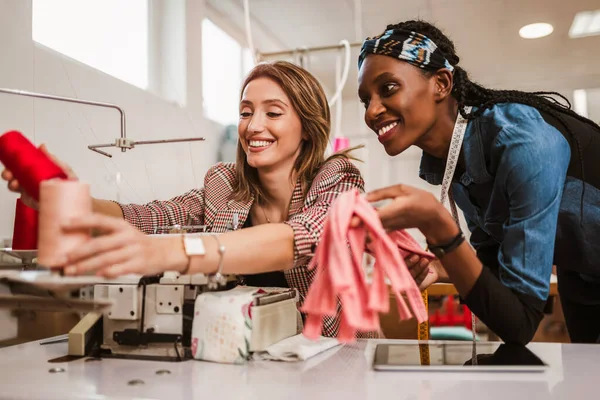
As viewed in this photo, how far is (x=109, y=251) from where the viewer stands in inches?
23.6

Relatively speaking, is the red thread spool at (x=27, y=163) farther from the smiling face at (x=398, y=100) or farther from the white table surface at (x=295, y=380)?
the smiling face at (x=398, y=100)

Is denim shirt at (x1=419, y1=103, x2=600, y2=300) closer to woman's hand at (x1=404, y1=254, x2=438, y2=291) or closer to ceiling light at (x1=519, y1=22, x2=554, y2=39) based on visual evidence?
woman's hand at (x1=404, y1=254, x2=438, y2=291)

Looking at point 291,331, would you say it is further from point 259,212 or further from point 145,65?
point 145,65

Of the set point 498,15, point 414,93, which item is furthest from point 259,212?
point 498,15

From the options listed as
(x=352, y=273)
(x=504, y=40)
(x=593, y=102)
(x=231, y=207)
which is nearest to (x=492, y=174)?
(x=352, y=273)

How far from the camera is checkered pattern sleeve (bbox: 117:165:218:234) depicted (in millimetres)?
1239

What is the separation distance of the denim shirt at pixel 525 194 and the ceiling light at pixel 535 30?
1.74 m

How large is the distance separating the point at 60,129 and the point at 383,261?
0.84 m

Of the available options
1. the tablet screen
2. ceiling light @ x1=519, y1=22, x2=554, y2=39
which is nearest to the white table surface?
the tablet screen

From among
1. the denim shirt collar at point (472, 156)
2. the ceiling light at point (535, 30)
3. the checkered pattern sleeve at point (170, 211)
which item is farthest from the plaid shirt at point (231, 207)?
the ceiling light at point (535, 30)

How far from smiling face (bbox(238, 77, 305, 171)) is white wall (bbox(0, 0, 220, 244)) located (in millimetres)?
299

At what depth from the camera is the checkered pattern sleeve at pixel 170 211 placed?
4.07 ft

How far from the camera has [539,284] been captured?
875 millimetres

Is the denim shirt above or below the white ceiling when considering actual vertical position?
below
